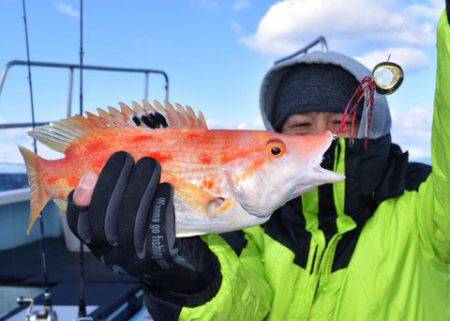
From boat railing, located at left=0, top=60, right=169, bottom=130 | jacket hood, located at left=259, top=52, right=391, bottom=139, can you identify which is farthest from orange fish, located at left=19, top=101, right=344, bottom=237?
boat railing, located at left=0, top=60, right=169, bottom=130

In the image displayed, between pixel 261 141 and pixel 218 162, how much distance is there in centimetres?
21

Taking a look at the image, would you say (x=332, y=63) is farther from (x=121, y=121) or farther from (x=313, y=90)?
(x=121, y=121)

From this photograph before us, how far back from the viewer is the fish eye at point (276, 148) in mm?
1835

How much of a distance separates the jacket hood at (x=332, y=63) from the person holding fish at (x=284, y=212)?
0.01 metres

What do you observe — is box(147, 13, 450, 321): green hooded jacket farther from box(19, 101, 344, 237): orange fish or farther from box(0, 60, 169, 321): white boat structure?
box(0, 60, 169, 321): white boat structure

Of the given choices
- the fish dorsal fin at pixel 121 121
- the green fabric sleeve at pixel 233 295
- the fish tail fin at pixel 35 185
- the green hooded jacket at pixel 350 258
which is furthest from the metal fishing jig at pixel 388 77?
the fish tail fin at pixel 35 185

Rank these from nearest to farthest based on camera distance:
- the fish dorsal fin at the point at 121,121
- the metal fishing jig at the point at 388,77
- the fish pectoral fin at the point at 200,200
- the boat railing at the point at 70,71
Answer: the fish pectoral fin at the point at 200,200 → the fish dorsal fin at the point at 121,121 → the metal fishing jig at the point at 388,77 → the boat railing at the point at 70,71

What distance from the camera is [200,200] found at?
69.7 inches

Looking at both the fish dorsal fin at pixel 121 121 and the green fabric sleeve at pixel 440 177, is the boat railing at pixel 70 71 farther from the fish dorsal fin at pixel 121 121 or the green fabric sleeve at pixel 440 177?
the green fabric sleeve at pixel 440 177

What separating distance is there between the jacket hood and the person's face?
118 millimetres

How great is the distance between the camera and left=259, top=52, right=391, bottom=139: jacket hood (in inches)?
97.3

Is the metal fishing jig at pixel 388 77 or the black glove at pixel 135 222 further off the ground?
the metal fishing jig at pixel 388 77

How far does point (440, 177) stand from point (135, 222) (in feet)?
4.04

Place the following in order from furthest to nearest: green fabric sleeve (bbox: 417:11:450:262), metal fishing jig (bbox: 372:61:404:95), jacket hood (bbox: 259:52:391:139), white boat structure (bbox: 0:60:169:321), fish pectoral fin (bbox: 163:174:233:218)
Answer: white boat structure (bbox: 0:60:169:321)
jacket hood (bbox: 259:52:391:139)
metal fishing jig (bbox: 372:61:404:95)
fish pectoral fin (bbox: 163:174:233:218)
green fabric sleeve (bbox: 417:11:450:262)
